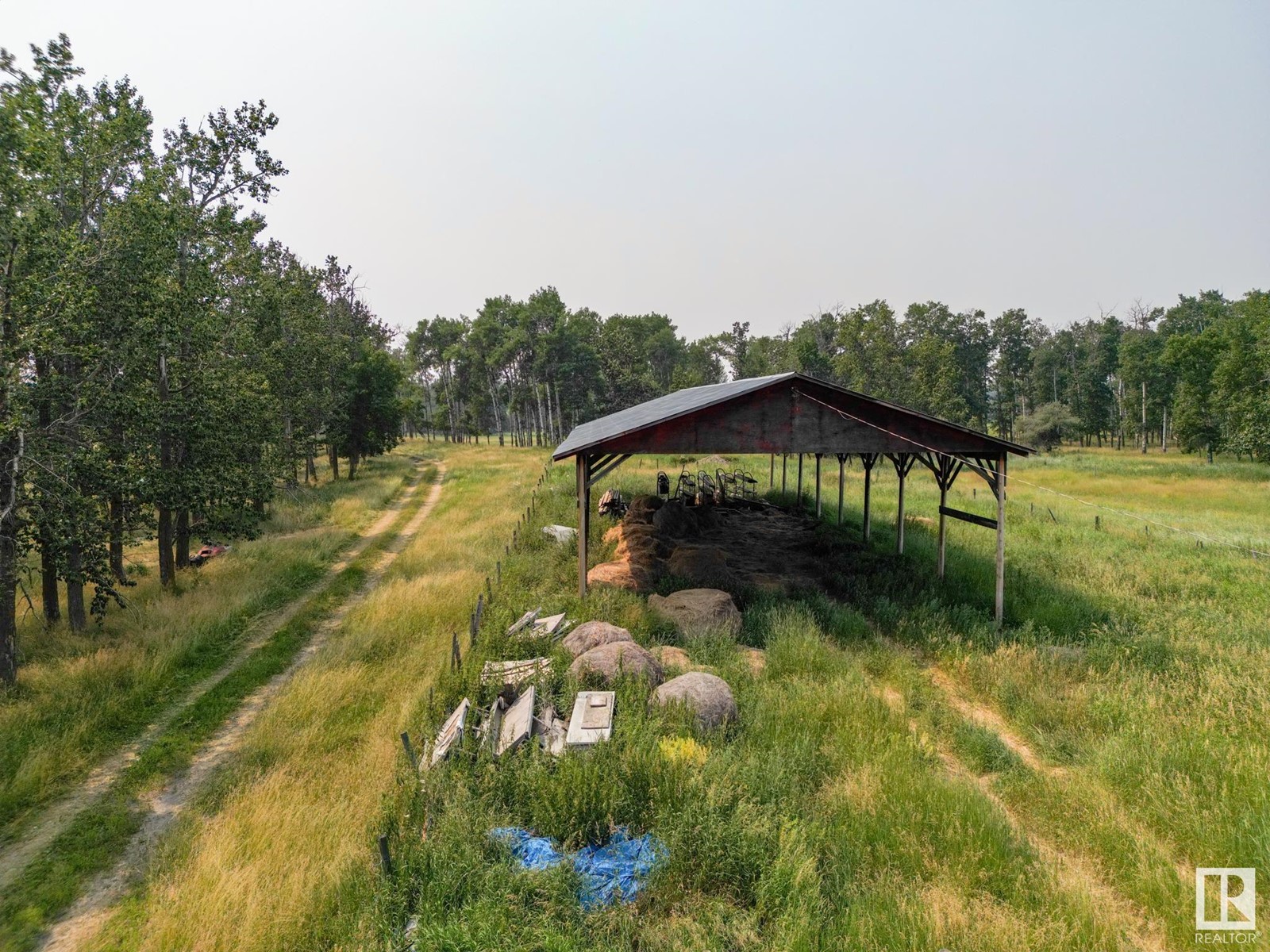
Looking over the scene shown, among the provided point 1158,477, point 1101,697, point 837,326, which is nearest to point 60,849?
point 1101,697

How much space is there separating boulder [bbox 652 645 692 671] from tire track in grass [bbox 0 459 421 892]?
7.17m

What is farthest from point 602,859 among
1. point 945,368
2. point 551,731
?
point 945,368

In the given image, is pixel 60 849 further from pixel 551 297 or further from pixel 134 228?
pixel 551 297

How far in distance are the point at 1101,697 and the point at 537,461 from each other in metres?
38.9

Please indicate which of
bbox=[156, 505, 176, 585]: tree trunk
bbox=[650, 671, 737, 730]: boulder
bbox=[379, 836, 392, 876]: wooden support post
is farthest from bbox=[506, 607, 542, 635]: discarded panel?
bbox=[156, 505, 176, 585]: tree trunk

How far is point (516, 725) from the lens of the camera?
6.70 meters

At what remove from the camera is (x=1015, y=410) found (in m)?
86.9

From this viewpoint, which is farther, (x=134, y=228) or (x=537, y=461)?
(x=537, y=461)

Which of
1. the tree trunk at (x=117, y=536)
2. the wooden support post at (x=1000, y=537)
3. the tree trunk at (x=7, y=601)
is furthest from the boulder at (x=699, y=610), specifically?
the tree trunk at (x=7, y=601)

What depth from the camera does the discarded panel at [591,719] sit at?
626 centimetres

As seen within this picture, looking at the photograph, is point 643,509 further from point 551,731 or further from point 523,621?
point 551,731

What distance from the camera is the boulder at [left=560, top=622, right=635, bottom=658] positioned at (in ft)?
29.1

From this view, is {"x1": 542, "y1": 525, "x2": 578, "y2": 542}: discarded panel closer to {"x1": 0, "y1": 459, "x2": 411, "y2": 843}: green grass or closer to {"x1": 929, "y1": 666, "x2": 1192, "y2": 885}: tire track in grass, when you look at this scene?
{"x1": 0, "y1": 459, "x2": 411, "y2": 843}: green grass

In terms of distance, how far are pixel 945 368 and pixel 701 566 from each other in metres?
56.0
